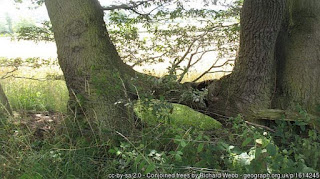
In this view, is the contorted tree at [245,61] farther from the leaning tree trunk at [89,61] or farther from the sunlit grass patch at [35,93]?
the sunlit grass patch at [35,93]

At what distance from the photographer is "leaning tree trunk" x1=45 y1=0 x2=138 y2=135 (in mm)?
3748

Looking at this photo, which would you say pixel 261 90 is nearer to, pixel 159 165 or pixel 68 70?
pixel 159 165

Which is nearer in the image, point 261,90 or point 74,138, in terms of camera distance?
point 74,138

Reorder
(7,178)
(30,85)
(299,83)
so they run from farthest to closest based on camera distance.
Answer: (30,85)
(299,83)
(7,178)

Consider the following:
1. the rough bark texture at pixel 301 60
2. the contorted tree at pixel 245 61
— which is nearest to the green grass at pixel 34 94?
the contorted tree at pixel 245 61

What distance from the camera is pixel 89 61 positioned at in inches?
156

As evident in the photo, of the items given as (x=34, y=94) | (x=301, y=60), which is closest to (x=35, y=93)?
(x=34, y=94)

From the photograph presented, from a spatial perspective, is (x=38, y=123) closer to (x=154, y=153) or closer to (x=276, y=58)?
(x=154, y=153)

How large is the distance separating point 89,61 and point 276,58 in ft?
8.17

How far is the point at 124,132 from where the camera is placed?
11.0 feet

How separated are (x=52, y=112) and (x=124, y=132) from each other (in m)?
2.05

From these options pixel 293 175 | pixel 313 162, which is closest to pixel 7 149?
pixel 293 175

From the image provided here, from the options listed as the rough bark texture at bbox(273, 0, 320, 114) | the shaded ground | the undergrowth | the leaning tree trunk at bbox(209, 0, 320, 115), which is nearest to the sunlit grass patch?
the shaded ground

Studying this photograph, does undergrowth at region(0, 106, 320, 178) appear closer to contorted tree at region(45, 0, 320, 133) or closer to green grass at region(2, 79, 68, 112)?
contorted tree at region(45, 0, 320, 133)
